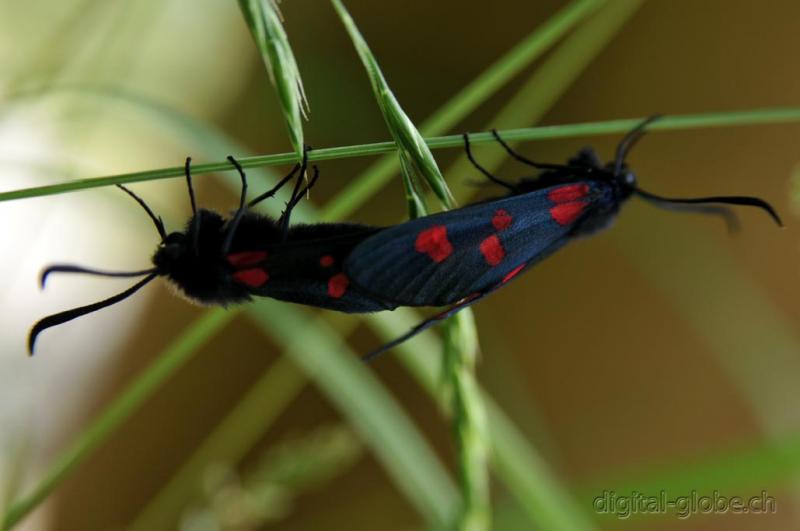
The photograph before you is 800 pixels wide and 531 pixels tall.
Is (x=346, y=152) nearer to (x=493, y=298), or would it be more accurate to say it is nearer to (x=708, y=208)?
(x=708, y=208)

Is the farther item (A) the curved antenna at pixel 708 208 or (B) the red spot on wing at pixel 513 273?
(A) the curved antenna at pixel 708 208

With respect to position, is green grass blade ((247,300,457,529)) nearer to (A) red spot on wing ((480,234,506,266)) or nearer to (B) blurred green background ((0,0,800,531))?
(A) red spot on wing ((480,234,506,266))

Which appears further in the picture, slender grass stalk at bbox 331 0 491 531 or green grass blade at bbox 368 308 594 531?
green grass blade at bbox 368 308 594 531

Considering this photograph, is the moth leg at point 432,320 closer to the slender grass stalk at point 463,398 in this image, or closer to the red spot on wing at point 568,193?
the slender grass stalk at point 463,398

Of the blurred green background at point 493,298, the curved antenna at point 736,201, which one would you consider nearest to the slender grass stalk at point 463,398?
the curved antenna at point 736,201

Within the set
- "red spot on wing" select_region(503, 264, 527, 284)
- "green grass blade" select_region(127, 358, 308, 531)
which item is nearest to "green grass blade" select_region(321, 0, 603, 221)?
"red spot on wing" select_region(503, 264, 527, 284)

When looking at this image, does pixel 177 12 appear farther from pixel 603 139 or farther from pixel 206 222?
pixel 206 222
